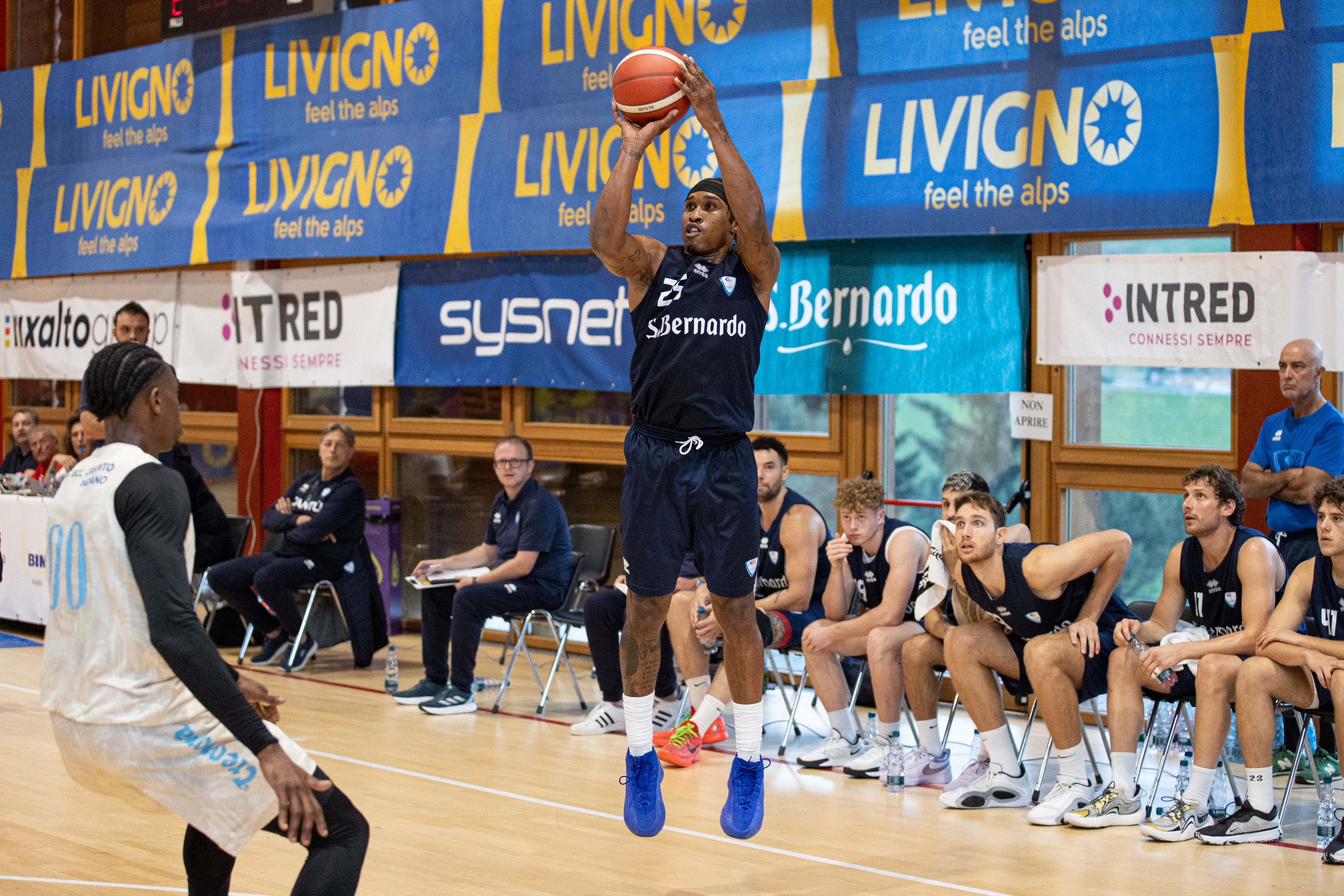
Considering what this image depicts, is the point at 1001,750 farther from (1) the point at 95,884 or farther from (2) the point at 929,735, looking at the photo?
(1) the point at 95,884

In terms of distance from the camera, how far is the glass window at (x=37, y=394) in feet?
40.5

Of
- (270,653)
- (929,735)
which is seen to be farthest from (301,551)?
(929,735)

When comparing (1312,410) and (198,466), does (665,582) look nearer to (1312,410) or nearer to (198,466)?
(1312,410)

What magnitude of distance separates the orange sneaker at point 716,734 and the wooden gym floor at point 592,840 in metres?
0.25

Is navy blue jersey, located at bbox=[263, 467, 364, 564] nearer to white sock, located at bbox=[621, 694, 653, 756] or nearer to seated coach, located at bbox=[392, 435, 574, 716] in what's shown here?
seated coach, located at bbox=[392, 435, 574, 716]

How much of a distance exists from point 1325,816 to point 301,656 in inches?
226

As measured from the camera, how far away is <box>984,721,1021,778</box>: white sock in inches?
216

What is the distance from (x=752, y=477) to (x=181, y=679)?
6.56 feet

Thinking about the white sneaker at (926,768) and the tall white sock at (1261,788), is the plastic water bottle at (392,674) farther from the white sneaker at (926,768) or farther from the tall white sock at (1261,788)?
the tall white sock at (1261,788)

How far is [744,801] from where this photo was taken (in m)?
4.22

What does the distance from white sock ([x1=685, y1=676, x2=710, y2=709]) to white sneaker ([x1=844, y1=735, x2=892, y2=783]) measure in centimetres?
82

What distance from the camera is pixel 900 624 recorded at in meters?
6.02

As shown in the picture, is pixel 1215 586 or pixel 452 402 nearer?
pixel 1215 586

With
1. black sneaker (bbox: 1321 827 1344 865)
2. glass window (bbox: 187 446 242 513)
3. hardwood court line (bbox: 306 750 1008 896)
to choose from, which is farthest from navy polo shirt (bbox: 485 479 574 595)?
glass window (bbox: 187 446 242 513)
